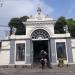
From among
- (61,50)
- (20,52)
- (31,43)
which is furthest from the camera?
(31,43)

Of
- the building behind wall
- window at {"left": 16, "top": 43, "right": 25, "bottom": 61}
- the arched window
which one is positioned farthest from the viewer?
the arched window

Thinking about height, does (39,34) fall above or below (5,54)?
above

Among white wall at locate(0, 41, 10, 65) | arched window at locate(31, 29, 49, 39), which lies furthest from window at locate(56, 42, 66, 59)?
white wall at locate(0, 41, 10, 65)

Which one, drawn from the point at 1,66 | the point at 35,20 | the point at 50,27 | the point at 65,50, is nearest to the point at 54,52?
the point at 65,50

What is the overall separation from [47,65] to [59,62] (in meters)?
2.29

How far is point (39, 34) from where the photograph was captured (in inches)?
1021

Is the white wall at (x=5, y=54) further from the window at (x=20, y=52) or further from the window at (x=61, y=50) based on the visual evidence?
the window at (x=61, y=50)

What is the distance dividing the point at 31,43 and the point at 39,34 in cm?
167

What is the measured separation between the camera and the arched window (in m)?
25.9

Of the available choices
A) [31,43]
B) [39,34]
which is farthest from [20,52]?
[39,34]

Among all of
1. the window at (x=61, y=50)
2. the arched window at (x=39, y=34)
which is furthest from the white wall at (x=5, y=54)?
the window at (x=61, y=50)

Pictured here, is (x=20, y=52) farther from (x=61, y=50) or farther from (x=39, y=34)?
(x=61, y=50)

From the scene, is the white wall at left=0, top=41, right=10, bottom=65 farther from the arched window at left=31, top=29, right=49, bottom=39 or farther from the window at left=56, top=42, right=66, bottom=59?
the window at left=56, top=42, right=66, bottom=59

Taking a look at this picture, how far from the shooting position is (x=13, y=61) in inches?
981
